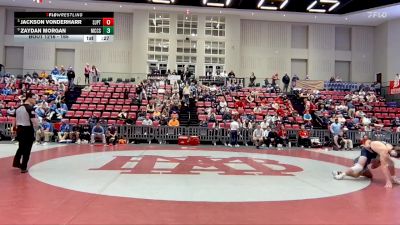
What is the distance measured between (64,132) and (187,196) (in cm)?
1360

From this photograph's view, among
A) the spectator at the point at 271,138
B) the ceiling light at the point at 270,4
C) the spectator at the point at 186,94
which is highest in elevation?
the ceiling light at the point at 270,4

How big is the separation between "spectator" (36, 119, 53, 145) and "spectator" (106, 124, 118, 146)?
2.73 m

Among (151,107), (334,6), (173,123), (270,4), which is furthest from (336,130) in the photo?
(270,4)

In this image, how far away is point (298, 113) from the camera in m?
24.2

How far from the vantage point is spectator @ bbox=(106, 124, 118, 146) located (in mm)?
17120

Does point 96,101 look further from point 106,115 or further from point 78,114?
point 106,115

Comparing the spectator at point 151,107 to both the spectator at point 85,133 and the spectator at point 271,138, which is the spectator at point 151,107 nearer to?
the spectator at point 85,133

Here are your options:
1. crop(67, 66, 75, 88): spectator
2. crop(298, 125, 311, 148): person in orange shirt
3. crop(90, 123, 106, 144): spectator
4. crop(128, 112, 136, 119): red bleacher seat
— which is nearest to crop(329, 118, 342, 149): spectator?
crop(298, 125, 311, 148): person in orange shirt

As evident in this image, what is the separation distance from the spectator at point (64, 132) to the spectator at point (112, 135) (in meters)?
2.00

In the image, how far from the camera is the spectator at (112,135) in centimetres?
1712

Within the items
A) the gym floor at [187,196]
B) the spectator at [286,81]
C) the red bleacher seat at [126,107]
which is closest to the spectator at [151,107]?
the red bleacher seat at [126,107]

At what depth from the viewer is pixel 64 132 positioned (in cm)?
1794

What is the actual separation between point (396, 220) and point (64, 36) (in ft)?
29.8
